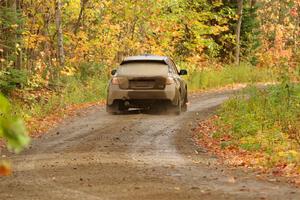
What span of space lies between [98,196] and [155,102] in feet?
32.8

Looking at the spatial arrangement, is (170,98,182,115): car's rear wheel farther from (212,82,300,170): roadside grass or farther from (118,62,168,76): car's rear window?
(212,82,300,170): roadside grass

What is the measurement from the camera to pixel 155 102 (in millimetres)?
16953

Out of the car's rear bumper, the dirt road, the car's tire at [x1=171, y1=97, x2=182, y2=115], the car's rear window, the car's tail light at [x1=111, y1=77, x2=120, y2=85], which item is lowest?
the dirt road

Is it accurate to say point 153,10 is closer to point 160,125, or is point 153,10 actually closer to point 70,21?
point 70,21

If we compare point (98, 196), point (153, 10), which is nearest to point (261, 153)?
point (98, 196)

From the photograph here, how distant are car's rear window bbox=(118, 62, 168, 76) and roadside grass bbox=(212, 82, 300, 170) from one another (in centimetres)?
208

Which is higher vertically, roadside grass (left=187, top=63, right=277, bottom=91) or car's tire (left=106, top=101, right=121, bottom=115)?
roadside grass (left=187, top=63, right=277, bottom=91)

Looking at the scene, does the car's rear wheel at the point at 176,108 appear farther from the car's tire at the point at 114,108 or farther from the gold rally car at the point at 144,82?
the car's tire at the point at 114,108

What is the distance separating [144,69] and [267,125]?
468 cm

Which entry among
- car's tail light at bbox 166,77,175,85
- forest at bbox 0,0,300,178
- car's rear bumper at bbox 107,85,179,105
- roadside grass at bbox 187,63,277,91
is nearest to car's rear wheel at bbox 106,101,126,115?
car's rear bumper at bbox 107,85,179,105

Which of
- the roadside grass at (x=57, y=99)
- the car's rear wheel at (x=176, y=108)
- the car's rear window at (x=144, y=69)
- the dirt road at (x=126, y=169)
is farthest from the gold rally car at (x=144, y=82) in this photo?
the roadside grass at (x=57, y=99)

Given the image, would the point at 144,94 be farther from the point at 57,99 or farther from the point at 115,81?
the point at 57,99

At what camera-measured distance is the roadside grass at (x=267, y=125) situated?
32.1ft

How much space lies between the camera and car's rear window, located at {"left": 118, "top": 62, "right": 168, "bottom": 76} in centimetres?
1644
